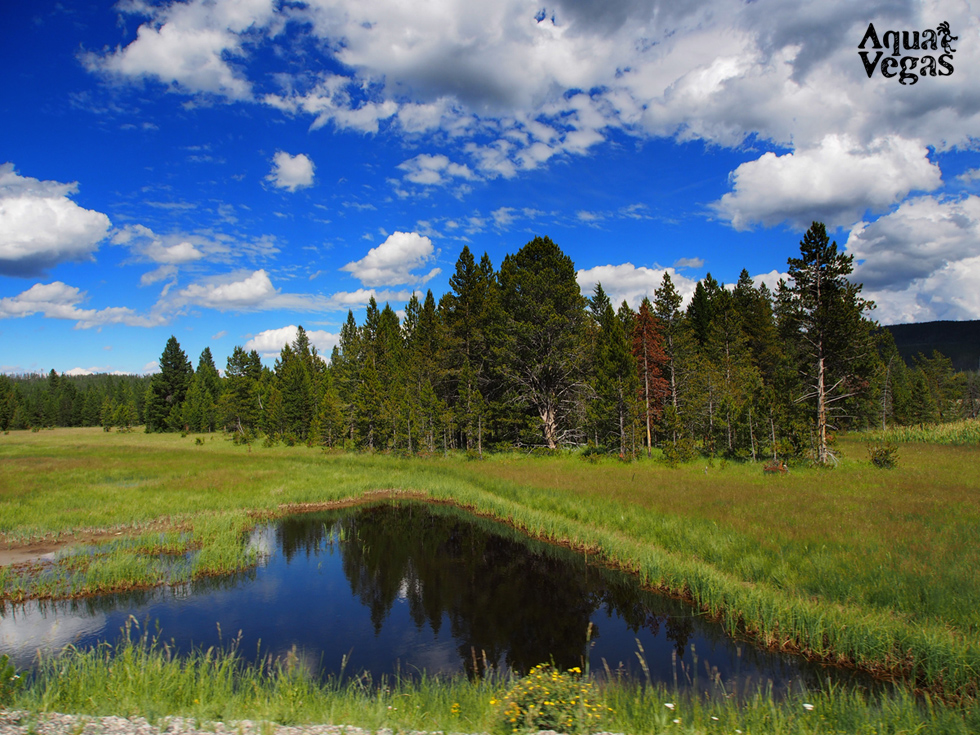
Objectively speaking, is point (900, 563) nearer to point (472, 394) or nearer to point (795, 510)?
point (795, 510)

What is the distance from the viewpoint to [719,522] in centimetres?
1741

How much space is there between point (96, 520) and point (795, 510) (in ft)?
100

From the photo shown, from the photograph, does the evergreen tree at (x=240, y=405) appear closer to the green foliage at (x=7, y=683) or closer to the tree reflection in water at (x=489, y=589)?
the tree reflection in water at (x=489, y=589)

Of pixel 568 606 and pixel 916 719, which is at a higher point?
pixel 916 719

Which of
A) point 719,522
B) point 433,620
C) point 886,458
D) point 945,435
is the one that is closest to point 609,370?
point 886,458

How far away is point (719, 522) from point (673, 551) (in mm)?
2699

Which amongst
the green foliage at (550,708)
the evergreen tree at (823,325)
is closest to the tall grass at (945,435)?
the evergreen tree at (823,325)

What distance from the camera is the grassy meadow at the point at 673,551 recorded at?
7.30 meters

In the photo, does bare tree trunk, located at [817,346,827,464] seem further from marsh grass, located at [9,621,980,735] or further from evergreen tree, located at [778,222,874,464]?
marsh grass, located at [9,621,980,735]

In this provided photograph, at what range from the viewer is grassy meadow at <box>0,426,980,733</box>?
730cm

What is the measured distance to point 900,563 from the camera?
12.0m

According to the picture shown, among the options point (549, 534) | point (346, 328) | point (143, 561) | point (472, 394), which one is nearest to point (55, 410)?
point (346, 328)

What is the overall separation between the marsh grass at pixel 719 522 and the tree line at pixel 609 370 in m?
5.22

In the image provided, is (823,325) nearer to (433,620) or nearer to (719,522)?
(719,522)
